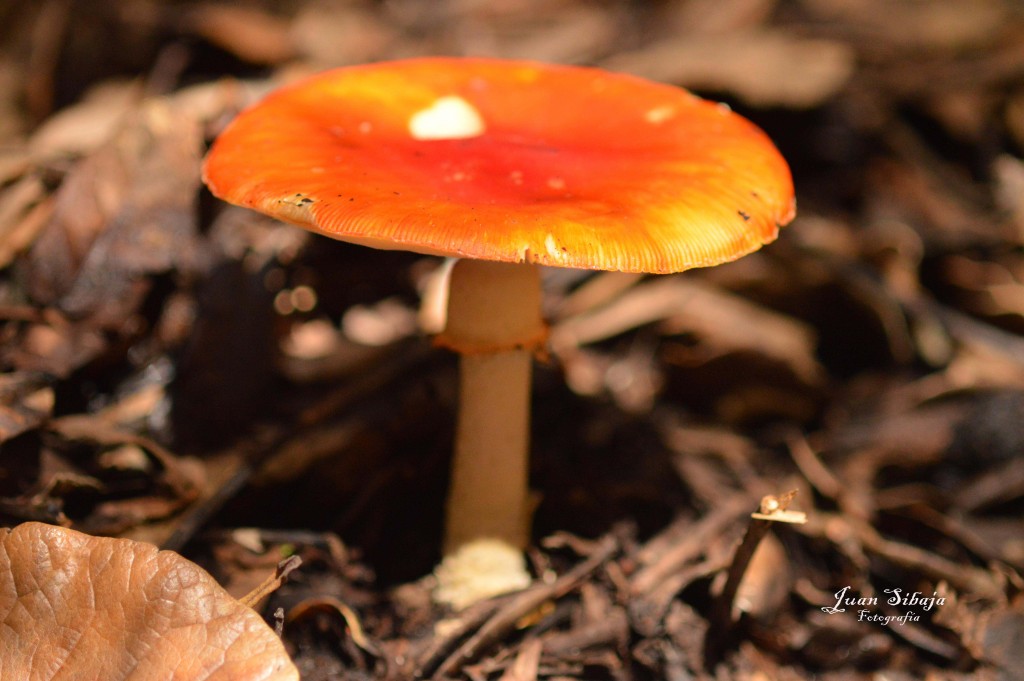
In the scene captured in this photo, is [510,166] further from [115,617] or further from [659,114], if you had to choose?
[115,617]

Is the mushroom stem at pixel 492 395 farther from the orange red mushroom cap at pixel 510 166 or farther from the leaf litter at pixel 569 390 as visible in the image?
the orange red mushroom cap at pixel 510 166

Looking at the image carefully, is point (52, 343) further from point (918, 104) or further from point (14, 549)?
point (918, 104)

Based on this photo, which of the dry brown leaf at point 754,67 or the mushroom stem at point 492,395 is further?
the dry brown leaf at point 754,67

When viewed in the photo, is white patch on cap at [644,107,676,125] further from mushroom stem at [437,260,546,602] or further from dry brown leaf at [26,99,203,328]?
dry brown leaf at [26,99,203,328]

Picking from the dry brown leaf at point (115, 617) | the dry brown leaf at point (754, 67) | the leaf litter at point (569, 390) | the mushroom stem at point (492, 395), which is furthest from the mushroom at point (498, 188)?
the dry brown leaf at point (754, 67)

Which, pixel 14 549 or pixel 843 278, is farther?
pixel 843 278

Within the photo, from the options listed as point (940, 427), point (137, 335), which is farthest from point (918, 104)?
point (137, 335)

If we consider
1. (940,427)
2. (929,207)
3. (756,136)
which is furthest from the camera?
(929,207)
